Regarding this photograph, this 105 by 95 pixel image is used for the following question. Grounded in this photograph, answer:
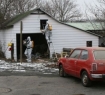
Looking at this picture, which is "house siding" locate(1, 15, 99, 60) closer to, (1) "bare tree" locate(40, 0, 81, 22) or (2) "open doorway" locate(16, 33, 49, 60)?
(2) "open doorway" locate(16, 33, 49, 60)

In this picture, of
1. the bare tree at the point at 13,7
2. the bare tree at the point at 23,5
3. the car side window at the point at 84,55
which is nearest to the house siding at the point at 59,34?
the bare tree at the point at 13,7

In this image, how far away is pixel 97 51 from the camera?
1068cm

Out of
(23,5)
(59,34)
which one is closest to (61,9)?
(23,5)

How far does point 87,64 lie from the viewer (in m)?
10.2

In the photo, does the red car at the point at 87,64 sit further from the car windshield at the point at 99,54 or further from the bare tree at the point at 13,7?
the bare tree at the point at 13,7

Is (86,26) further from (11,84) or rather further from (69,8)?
(69,8)

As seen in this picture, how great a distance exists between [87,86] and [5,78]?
4093 millimetres

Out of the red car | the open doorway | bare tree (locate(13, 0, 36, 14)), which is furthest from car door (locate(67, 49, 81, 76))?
bare tree (locate(13, 0, 36, 14))

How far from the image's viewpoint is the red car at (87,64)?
389 inches

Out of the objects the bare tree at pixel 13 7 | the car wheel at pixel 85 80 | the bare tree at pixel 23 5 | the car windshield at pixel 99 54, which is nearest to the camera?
the car wheel at pixel 85 80

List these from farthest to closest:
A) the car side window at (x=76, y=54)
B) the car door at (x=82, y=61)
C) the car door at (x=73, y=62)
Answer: the car side window at (x=76, y=54), the car door at (x=73, y=62), the car door at (x=82, y=61)

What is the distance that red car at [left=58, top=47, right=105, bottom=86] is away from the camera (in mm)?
9891

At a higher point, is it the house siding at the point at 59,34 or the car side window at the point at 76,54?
the house siding at the point at 59,34

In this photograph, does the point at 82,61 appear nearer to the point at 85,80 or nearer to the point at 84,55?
the point at 84,55
